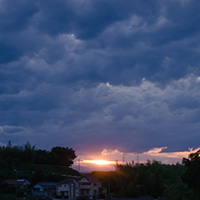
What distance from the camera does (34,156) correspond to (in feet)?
353

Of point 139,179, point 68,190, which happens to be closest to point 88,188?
point 68,190

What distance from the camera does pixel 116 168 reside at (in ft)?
254

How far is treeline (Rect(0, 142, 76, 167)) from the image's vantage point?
9847cm

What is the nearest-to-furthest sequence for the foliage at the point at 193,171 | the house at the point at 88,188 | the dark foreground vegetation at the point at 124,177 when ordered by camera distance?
1. the foliage at the point at 193,171
2. the dark foreground vegetation at the point at 124,177
3. the house at the point at 88,188

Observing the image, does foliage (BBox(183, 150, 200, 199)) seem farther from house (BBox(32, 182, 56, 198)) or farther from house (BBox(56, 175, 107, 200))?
house (BBox(32, 182, 56, 198))

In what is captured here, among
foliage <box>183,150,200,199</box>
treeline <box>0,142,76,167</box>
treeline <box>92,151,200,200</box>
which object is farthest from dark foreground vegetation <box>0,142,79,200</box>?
foliage <box>183,150,200,199</box>

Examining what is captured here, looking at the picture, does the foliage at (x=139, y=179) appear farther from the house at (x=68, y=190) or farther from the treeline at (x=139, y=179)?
the house at (x=68, y=190)

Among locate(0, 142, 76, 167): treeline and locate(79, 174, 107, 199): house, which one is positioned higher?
locate(0, 142, 76, 167): treeline

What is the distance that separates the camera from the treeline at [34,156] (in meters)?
98.5

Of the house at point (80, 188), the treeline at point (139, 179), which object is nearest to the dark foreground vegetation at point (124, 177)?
the treeline at point (139, 179)

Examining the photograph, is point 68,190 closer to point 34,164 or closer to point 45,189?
point 45,189

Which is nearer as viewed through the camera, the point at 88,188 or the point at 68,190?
the point at 68,190

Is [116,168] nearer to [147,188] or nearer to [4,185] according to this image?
[147,188]

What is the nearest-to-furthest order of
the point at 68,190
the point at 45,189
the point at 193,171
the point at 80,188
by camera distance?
the point at 193,171 < the point at 68,190 < the point at 80,188 < the point at 45,189
